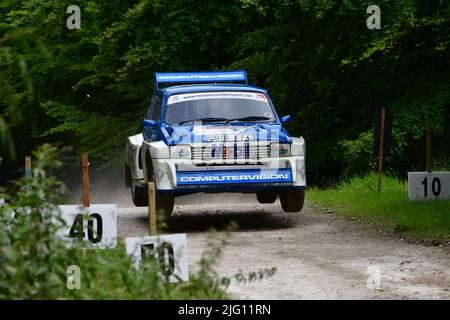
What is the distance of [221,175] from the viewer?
15320 millimetres

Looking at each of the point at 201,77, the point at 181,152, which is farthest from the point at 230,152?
the point at 201,77

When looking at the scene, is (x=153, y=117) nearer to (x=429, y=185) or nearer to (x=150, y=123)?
(x=150, y=123)

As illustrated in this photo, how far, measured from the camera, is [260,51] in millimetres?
29062

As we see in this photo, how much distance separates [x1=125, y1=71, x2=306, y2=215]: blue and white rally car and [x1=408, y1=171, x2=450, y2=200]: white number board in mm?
1805

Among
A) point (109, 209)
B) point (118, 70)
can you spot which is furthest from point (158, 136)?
point (118, 70)

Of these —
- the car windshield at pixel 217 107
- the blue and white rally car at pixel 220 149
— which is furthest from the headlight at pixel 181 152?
the car windshield at pixel 217 107

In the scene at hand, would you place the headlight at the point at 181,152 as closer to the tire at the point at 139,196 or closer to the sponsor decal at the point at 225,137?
the sponsor decal at the point at 225,137

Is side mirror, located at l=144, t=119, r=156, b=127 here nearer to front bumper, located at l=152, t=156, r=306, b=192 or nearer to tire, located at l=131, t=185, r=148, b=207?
front bumper, located at l=152, t=156, r=306, b=192

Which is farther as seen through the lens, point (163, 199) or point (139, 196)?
point (139, 196)

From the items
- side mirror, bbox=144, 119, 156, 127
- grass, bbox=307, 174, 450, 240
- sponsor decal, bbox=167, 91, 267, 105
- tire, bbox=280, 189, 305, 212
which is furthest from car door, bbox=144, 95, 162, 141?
grass, bbox=307, 174, 450, 240

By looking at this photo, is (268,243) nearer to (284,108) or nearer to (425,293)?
(425,293)

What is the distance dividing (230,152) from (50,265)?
8720 millimetres

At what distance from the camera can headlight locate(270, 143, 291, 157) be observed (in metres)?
15.6

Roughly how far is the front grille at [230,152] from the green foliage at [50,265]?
7214mm
